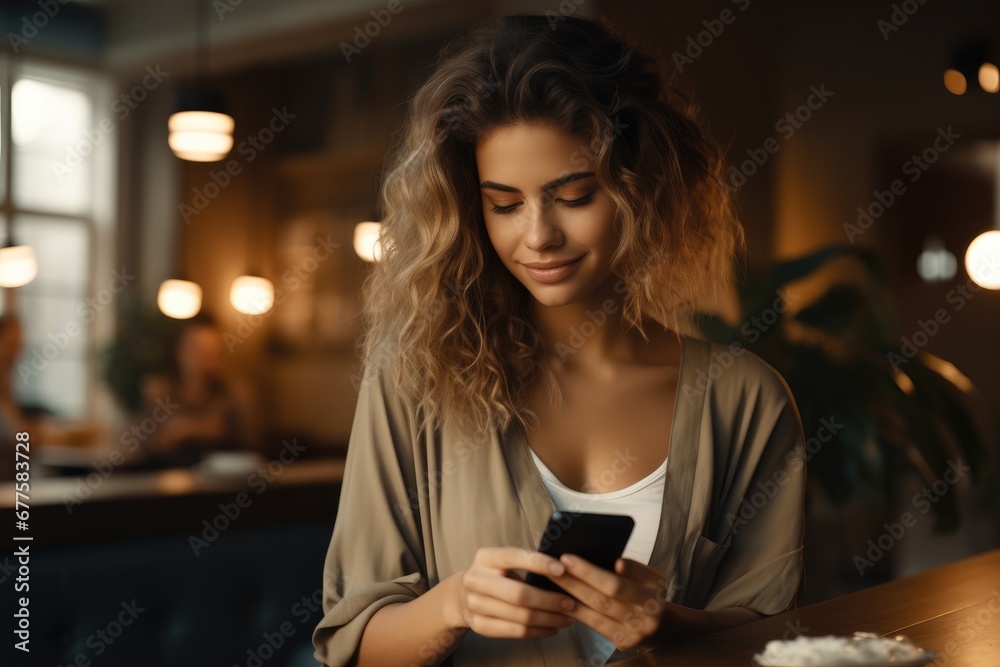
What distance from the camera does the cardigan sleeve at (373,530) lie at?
4.33 ft

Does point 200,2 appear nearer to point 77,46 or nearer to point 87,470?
point 77,46

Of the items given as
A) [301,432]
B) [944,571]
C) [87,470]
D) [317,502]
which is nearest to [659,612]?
[944,571]

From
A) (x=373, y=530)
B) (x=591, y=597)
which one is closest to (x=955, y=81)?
(x=373, y=530)

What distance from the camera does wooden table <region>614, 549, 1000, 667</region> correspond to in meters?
1.10

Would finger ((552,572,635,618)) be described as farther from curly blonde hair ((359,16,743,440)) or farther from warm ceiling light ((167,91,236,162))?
warm ceiling light ((167,91,236,162))

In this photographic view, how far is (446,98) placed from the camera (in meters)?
1.45

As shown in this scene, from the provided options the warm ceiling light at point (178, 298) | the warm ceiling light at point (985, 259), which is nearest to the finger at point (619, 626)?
the warm ceiling light at point (985, 259)

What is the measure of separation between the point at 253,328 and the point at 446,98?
6.29 metres

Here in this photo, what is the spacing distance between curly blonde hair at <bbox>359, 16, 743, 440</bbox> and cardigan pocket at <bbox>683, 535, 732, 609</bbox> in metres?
0.30

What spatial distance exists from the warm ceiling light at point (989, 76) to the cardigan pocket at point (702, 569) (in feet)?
9.86

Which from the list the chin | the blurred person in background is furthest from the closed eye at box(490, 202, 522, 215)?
the blurred person in background

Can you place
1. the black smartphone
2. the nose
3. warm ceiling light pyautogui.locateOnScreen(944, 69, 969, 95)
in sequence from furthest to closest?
warm ceiling light pyautogui.locateOnScreen(944, 69, 969, 95) < the nose < the black smartphone

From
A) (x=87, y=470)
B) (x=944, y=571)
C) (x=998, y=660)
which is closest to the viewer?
(x=998, y=660)

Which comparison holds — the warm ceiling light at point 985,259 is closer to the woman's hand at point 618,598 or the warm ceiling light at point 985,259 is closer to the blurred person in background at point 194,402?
the woman's hand at point 618,598
